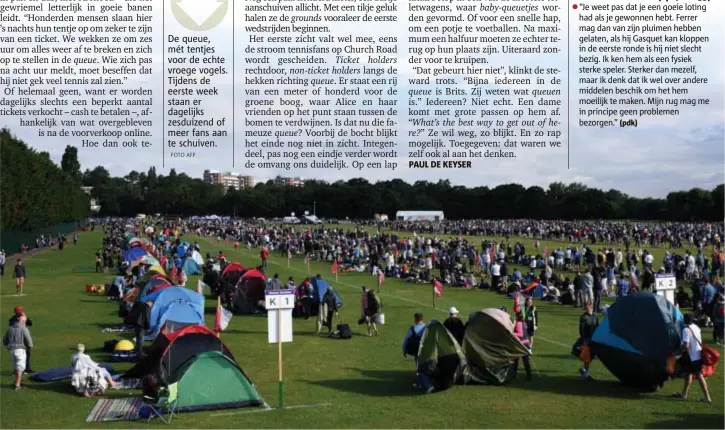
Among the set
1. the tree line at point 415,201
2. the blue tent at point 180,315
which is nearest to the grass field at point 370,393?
the blue tent at point 180,315

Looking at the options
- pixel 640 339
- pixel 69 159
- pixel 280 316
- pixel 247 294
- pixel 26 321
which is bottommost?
pixel 247 294

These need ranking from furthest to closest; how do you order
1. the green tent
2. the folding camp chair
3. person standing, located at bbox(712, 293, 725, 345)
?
person standing, located at bbox(712, 293, 725, 345), the green tent, the folding camp chair

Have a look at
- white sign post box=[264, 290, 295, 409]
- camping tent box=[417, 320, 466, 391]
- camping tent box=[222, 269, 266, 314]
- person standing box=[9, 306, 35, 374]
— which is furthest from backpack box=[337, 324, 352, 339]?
person standing box=[9, 306, 35, 374]

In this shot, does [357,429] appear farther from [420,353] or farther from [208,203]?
[208,203]

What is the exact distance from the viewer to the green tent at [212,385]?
1261cm

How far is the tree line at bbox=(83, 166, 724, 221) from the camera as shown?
399 feet

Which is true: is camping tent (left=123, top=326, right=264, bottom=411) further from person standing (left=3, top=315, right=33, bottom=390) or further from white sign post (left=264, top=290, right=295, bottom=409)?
person standing (left=3, top=315, right=33, bottom=390)

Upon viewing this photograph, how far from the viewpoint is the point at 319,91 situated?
21.4 meters

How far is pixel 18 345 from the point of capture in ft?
47.2

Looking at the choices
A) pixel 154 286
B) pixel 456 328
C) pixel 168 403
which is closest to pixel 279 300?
pixel 168 403

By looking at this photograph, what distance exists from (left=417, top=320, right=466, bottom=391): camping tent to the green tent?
11.6 feet

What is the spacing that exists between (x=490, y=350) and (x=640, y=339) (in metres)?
3.04

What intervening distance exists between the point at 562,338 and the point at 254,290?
11232mm

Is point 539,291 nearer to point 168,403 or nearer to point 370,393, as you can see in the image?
point 370,393
